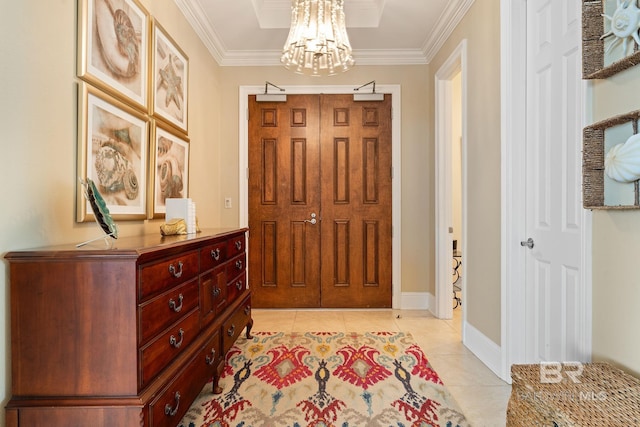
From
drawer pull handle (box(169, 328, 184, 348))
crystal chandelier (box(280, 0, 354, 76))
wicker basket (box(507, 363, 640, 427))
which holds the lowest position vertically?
wicker basket (box(507, 363, 640, 427))

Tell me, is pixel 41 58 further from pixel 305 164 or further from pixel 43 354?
pixel 305 164

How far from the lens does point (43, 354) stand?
123 centimetres

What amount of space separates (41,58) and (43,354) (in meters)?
1.16

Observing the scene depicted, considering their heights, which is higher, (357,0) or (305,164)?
(357,0)

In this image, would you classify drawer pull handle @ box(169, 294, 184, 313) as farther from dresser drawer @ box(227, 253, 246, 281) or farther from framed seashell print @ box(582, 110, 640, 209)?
framed seashell print @ box(582, 110, 640, 209)

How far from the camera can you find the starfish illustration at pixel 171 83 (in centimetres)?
248

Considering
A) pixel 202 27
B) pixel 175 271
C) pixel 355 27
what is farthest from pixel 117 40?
pixel 355 27

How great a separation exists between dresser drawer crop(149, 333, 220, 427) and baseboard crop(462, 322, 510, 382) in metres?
1.86

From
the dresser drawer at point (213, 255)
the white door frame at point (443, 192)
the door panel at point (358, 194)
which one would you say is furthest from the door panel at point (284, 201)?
the dresser drawer at point (213, 255)

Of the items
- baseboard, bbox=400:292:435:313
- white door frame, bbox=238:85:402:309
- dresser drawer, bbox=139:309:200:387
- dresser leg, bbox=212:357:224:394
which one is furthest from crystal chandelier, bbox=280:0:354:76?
baseboard, bbox=400:292:435:313

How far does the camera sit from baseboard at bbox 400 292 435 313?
12.8 ft

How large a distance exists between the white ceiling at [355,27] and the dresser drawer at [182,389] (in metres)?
2.60

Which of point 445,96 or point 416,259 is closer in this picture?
point 445,96

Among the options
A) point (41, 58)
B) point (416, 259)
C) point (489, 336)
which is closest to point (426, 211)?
point (416, 259)
